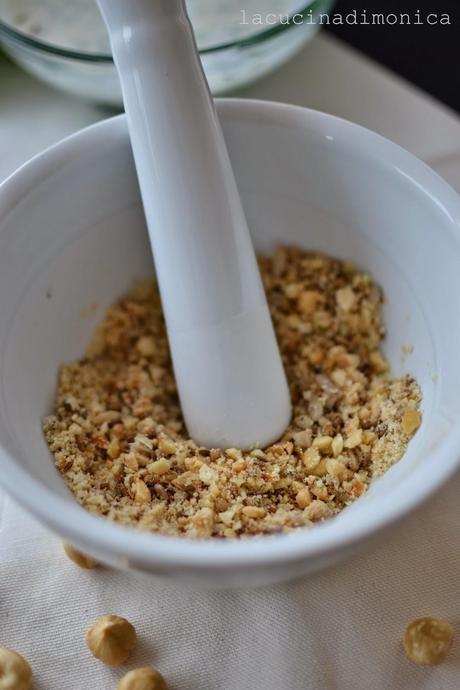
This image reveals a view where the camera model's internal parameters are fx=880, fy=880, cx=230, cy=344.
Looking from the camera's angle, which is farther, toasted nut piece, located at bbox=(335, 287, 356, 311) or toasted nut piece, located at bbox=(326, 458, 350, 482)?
toasted nut piece, located at bbox=(335, 287, 356, 311)

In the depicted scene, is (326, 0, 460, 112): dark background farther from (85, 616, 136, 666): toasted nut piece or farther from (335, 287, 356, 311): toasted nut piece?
(85, 616, 136, 666): toasted nut piece

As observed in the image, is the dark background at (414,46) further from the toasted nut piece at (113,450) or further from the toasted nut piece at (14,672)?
the toasted nut piece at (14,672)

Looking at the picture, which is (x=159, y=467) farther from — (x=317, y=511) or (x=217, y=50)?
(x=217, y=50)

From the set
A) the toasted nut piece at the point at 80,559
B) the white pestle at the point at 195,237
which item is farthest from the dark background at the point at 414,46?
the toasted nut piece at the point at 80,559

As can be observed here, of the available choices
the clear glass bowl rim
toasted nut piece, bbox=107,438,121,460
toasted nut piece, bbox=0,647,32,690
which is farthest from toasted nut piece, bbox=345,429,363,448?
the clear glass bowl rim

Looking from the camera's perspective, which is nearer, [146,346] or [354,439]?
[354,439]

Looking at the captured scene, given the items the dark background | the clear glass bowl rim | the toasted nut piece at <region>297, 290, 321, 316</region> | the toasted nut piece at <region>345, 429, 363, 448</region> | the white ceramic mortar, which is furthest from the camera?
the dark background

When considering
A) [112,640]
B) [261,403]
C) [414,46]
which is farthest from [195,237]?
[414,46]
